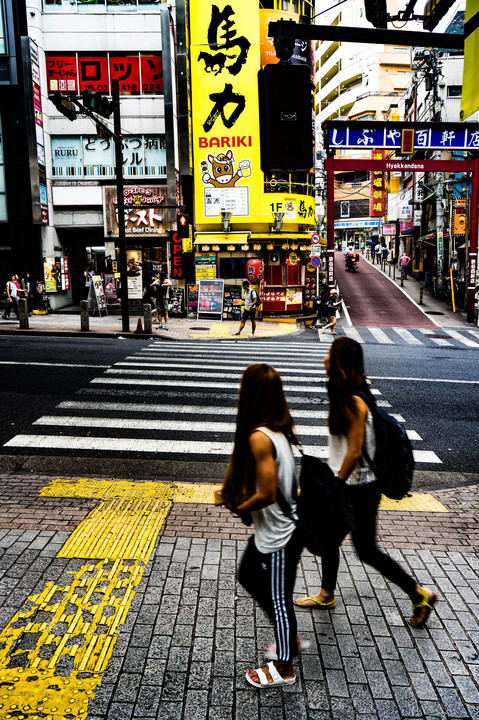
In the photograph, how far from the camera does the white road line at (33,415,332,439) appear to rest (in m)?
8.43

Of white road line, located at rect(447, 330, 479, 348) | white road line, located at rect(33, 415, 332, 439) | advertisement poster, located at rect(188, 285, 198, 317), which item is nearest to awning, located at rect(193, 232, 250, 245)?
advertisement poster, located at rect(188, 285, 198, 317)

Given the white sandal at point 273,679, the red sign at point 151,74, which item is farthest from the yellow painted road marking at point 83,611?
the red sign at point 151,74

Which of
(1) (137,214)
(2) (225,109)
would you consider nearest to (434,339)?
(2) (225,109)

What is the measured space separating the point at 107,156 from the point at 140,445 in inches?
914

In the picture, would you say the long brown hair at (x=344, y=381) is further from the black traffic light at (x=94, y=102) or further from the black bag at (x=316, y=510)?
the black traffic light at (x=94, y=102)

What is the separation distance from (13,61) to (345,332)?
18.9 metres

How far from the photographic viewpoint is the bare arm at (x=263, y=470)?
2.98 metres

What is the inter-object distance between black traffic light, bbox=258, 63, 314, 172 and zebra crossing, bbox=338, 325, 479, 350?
14413mm

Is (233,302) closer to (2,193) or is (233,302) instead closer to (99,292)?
(99,292)

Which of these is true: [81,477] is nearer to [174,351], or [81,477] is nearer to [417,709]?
[417,709]

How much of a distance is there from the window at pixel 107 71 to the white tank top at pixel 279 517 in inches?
1096

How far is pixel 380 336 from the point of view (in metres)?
21.5

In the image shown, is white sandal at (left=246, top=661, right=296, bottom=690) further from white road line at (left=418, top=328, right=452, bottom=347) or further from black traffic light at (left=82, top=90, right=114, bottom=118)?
white road line at (left=418, top=328, right=452, bottom=347)

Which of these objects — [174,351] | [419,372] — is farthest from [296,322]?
[419,372]
